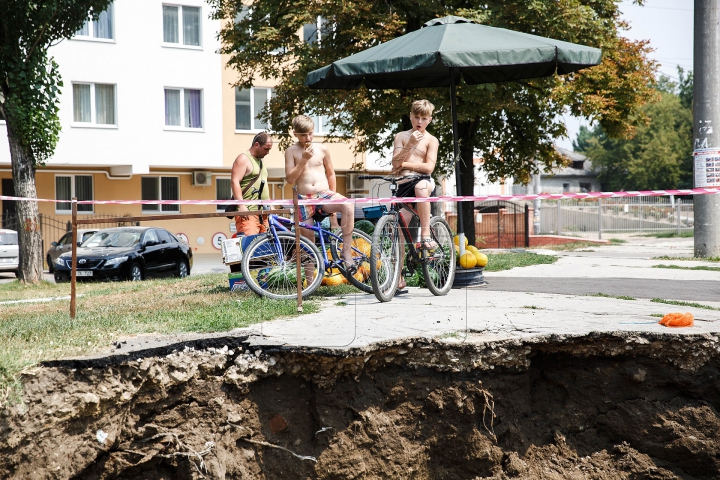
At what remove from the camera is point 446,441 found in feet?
18.1

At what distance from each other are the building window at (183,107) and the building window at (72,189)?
152 inches

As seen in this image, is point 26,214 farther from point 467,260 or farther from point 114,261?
point 467,260

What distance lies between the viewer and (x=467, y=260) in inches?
335

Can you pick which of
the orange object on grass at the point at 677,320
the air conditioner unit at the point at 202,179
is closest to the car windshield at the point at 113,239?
the air conditioner unit at the point at 202,179

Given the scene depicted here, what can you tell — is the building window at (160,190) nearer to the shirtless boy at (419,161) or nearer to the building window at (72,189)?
the building window at (72,189)

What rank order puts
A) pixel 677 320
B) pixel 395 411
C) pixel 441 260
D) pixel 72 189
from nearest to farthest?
pixel 395 411
pixel 677 320
pixel 441 260
pixel 72 189

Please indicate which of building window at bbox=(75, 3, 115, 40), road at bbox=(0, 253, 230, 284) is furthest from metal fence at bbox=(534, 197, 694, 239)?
building window at bbox=(75, 3, 115, 40)

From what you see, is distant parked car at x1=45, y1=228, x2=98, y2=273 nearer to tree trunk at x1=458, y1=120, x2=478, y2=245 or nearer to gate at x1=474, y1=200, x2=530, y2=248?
tree trunk at x1=458, y1=120, x2=478, y2=245

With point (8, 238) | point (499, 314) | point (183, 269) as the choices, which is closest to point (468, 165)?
point (183, 269)

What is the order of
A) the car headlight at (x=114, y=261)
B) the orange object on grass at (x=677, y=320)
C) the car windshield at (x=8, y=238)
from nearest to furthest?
the orange object on grass at (x=677, y=320) < the car headlight at (x=114, y=261) < the car windshield at (x=8, y=238)

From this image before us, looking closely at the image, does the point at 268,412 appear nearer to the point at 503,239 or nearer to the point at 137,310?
Result: the point at 137,310

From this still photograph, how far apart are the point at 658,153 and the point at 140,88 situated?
193 ft

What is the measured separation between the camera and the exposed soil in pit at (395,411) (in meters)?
4.70

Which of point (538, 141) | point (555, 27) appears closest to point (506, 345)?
point (555, 27)
